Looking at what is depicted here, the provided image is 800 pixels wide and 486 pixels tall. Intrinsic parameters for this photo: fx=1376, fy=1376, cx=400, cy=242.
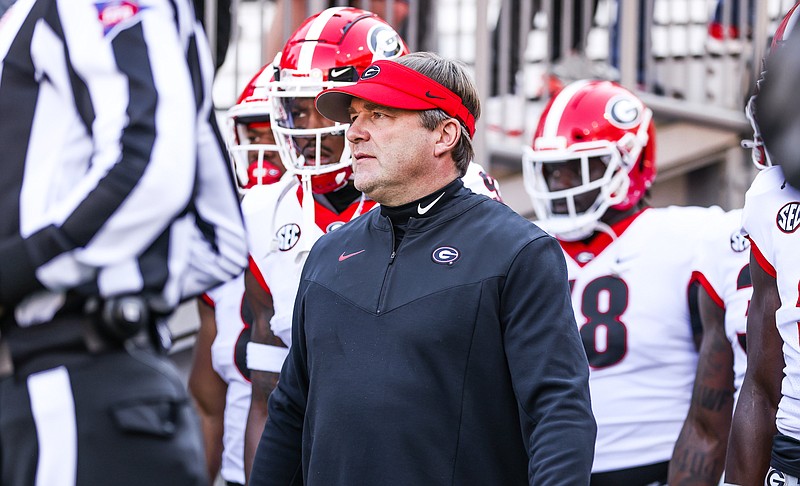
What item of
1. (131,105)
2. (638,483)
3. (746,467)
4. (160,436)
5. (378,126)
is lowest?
(638,483)

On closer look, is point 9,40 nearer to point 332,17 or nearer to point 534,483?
point 534,483

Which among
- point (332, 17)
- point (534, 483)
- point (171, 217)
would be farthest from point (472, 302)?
point (332, 17)

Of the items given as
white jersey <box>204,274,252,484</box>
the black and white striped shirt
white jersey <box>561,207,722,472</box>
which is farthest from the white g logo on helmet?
the black and white striped shirt

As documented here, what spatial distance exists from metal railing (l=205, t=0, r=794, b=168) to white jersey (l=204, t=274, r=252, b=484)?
6.98ft

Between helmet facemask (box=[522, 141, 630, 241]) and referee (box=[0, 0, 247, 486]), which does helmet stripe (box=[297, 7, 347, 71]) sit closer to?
helmet facemask (box=[522, 141, 630, 241])

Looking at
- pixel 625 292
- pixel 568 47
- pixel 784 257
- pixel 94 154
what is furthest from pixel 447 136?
pixel 568 47

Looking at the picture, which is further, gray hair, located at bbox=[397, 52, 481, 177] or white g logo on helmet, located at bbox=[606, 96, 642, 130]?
white g logo on helmet, located at bbox=[606, 96, 642, 130]

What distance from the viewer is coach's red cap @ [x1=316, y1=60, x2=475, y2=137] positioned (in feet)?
11.0

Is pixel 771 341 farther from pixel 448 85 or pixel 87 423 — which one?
pixel 87 423

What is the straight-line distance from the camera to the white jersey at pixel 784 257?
11.3 ft

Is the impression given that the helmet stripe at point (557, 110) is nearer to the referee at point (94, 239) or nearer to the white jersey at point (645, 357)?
the white jersey at point (645, 357)

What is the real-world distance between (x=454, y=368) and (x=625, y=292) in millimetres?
1709

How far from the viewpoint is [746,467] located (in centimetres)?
379

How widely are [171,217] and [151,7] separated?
16.1 inches
